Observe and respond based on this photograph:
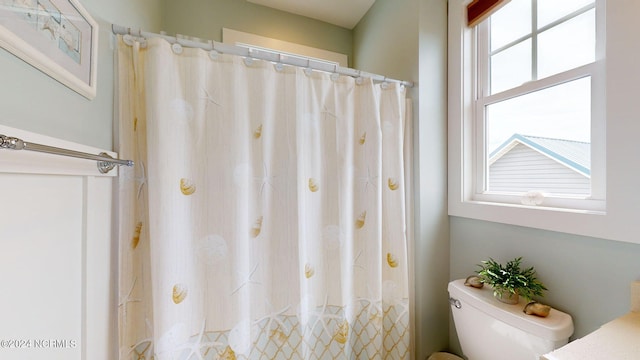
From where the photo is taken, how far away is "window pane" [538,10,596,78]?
0.93 m

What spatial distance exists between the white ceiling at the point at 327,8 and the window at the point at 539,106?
897 mm

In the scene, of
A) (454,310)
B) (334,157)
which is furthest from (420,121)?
(454,310)

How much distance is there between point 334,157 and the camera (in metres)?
1.25

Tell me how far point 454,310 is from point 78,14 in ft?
5.88

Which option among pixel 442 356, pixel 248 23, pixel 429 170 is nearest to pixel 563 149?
pixel 429 170

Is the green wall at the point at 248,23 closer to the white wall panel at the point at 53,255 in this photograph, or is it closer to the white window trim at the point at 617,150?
the white wall panel at the point at 53,255

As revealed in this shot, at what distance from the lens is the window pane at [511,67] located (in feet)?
3.73

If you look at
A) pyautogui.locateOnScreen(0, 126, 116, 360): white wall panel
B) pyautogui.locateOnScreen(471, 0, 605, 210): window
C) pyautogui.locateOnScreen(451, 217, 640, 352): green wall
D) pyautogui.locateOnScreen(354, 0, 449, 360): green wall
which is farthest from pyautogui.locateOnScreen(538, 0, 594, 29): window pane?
pyautogui.locateOnScreen(0, 126, 116, 360): white wall panel

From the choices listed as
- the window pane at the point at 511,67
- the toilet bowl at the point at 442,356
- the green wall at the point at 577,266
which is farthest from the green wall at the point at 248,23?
the toilet bowl at the point at 442,356

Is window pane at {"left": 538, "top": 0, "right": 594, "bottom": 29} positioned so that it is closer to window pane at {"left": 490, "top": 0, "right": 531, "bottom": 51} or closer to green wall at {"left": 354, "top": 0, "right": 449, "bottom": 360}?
window pane at {"left": 490, "top": 0, "right": 531, "bottom": 51}

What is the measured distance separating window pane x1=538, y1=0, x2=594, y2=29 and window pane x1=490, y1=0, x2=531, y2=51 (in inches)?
1.9

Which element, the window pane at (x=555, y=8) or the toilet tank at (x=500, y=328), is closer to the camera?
the toilet tank at (x=500, y=328)

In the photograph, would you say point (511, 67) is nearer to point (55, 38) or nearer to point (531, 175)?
point (531, 175)

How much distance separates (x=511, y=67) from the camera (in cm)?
120
